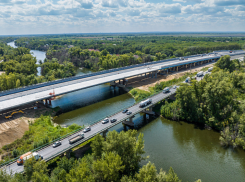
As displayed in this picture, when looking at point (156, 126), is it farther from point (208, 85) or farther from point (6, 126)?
point (6, 126)

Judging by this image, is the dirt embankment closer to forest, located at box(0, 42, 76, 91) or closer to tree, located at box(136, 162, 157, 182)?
forest, located at box(0, 42, 76, 91)

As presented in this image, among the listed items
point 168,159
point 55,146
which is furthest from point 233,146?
point 55,146

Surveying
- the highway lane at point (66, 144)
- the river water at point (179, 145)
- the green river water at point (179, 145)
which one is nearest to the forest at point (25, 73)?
the river water at point (179, 145)

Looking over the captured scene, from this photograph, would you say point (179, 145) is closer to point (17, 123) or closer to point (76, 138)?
point (76, 138)

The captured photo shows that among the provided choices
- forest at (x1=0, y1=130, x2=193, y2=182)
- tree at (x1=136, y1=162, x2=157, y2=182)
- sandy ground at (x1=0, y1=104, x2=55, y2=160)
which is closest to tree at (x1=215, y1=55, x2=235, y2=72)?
forest at (x1=0, y1=130, x2=193, y2=182)

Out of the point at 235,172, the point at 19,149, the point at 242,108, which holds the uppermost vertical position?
the point at 242,108
